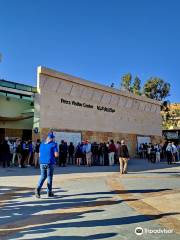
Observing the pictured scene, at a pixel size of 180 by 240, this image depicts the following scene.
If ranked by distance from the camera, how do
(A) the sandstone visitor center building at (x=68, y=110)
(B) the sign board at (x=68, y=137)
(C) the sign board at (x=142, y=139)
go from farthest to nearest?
(C) the sign board at (x=142, y=139) → (B) the sign board at (x=68, y=137) → (A) the sandstone visitor center building at (x=68, y=110)

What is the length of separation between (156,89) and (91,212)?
45631 millimetres

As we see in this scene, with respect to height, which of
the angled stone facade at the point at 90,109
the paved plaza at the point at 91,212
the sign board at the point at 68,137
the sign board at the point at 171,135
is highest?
the angled stone facade at the point at 90,109

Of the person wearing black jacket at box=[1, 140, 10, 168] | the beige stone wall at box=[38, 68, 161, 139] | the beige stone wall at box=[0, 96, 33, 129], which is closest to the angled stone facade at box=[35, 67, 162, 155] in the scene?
the beige stone wall at box=[38, 68, 161, 139]

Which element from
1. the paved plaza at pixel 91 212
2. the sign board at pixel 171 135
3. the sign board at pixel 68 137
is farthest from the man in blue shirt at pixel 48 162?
the sign board at pixel 171 135

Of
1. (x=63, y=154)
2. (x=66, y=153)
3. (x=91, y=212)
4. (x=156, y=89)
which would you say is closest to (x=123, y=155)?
(x=63, y=154)

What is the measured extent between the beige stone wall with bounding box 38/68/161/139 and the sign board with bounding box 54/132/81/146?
0.49 metres

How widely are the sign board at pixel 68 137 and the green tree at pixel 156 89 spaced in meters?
26.1

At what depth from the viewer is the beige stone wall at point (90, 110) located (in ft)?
85.1

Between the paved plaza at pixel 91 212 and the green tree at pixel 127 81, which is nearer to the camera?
the paved plaza at pixel 91 212

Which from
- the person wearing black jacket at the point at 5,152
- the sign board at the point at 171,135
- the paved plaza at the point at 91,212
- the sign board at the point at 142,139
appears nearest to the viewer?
the paved plaza at the point at 91,212

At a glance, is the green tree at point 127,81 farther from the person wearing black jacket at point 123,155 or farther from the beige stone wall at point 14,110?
the person wearing black jacket at point 123,155

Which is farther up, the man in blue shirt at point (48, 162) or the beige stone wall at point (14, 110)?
the beige stone wall at point (14, 110)

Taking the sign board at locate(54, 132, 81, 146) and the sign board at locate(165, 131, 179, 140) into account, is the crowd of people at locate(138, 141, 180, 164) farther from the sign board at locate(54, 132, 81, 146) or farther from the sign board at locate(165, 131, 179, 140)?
the sign board at locate(165, 131, 179, 140)

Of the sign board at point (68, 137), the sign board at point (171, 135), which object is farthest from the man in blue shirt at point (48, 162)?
the sign board at point (171, 135)
